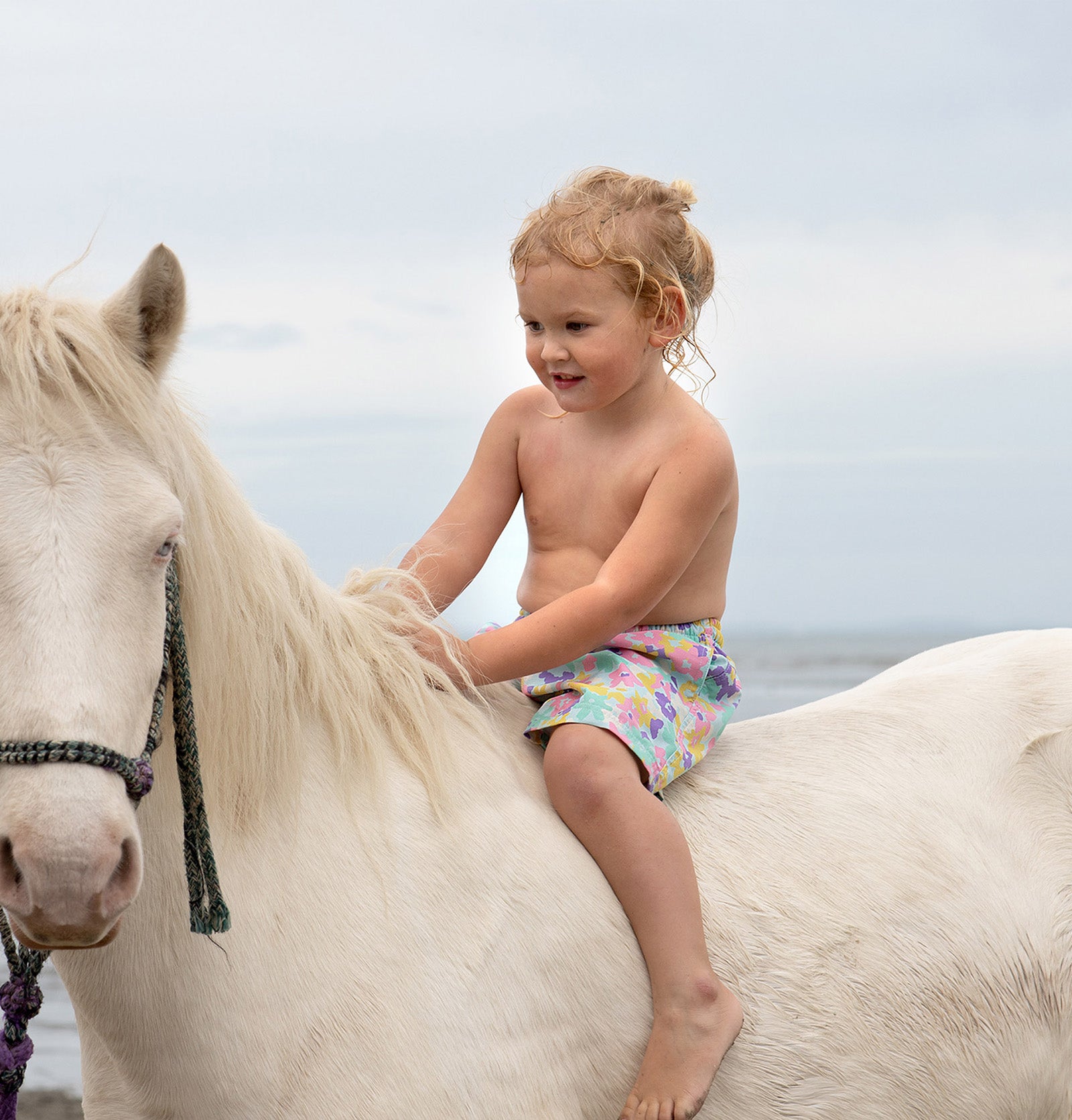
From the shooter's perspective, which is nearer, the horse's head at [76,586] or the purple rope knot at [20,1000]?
the horse's head at [76,586]

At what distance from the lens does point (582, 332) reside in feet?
7.03

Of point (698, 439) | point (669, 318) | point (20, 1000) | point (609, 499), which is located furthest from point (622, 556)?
point (20, 1000)

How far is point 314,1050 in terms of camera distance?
1647 mm

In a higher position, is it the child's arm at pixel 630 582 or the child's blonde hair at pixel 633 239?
the child's blonde hair at pixel 633 239

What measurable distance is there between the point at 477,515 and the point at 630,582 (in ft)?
1.68

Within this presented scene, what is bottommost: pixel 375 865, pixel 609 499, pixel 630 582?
pixel 375 865

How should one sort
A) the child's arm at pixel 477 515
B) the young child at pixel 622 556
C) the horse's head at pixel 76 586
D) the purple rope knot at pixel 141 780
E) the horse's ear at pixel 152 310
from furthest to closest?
the child's arm at pixel 477 515, the young child at pixel 622 556, the horse's ear at pixel 152 310, the purple rope knot at pixel 141 780, the horse's head at pixel 76 586

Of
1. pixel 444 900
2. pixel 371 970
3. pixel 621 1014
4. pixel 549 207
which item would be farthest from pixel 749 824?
pixel 549 207

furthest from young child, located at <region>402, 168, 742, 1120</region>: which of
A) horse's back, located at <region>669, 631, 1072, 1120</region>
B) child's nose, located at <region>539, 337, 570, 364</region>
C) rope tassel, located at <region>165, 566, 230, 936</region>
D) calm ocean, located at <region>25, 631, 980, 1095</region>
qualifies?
calm ocean, located at <region>25, 631, 980, 1095</region>

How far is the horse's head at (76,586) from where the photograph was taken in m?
1.25

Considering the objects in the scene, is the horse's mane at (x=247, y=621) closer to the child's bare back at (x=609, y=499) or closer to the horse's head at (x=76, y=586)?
the horse's head at (x=76, y=586)

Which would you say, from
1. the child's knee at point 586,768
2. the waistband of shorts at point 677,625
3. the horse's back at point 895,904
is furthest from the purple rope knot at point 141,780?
the horse's back at point 895,904

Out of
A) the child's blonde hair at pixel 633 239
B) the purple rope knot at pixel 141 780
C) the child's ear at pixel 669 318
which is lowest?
the purple rope knot at pixel 141 780

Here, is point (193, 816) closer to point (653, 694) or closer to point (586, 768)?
point (586, 768)
